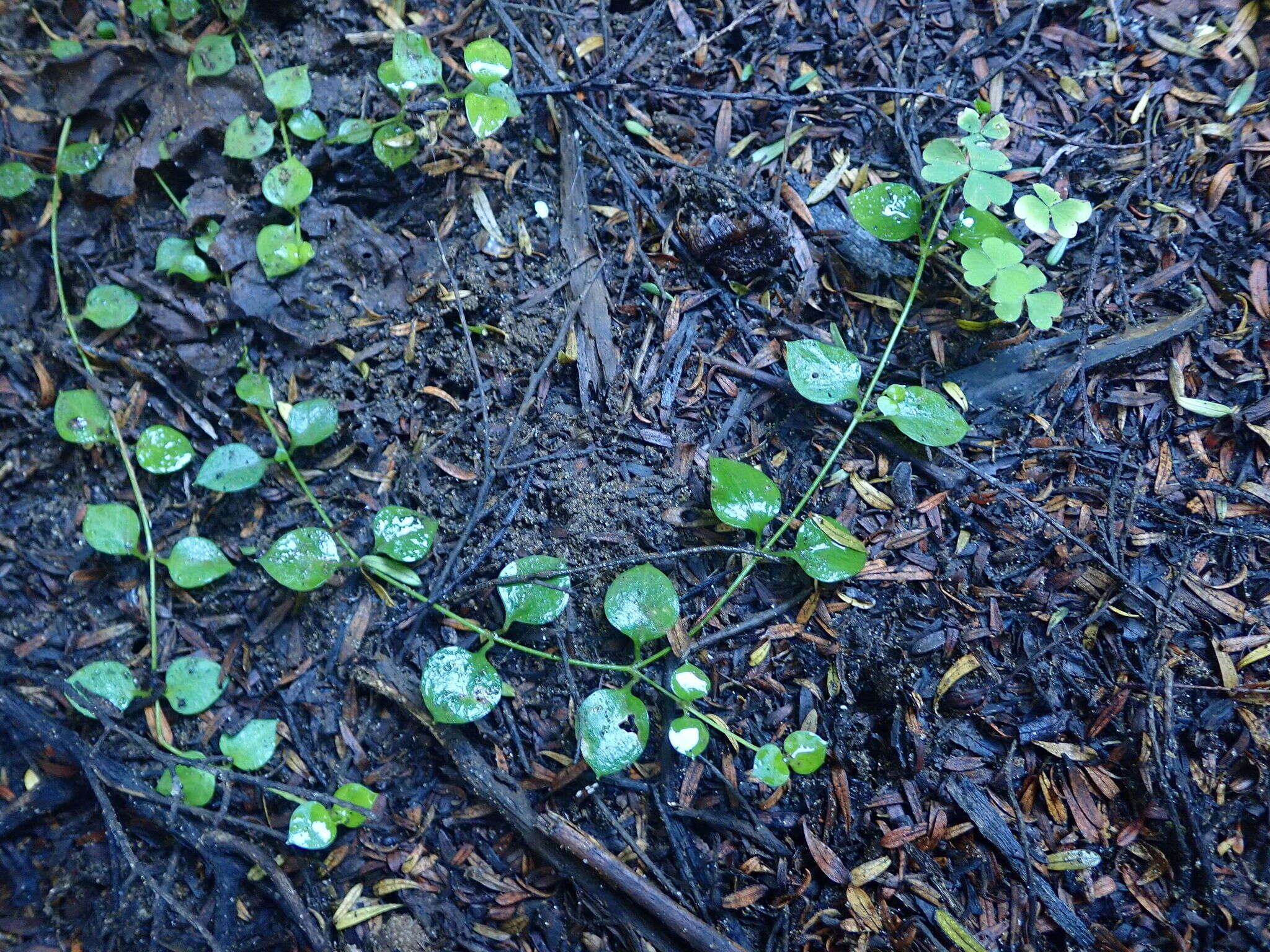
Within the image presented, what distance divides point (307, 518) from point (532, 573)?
56 centimetres

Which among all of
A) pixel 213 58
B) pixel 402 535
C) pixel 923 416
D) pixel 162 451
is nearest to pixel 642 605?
pixel 402 535

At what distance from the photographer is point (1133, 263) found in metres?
1.72

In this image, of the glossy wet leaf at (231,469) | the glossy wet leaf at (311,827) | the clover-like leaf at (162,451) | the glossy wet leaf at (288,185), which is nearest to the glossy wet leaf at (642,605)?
the glossy wet leaf at (311,827)

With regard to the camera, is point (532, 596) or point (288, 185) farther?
point (288, 185)

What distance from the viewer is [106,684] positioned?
5.49 ft

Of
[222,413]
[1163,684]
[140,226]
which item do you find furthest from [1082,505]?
[140,226]

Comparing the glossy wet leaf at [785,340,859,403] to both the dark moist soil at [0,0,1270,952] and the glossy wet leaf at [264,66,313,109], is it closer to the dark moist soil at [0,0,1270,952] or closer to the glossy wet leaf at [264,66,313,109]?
the dark moist soil at [0,0,1270,952]

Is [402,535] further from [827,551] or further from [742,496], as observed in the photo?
[827,551]

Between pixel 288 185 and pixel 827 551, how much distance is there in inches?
58.1

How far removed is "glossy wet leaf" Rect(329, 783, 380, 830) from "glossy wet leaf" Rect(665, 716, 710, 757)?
625mm

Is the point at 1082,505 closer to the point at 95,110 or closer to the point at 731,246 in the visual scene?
the point at 731,246

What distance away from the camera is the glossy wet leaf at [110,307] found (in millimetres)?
1837

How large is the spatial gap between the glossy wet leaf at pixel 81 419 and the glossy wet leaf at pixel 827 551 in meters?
1.58

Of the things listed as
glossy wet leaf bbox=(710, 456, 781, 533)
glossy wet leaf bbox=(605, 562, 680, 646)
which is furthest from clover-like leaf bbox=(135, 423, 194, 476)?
glossy wet leaf bbox=(710, 456, 781, 533)
